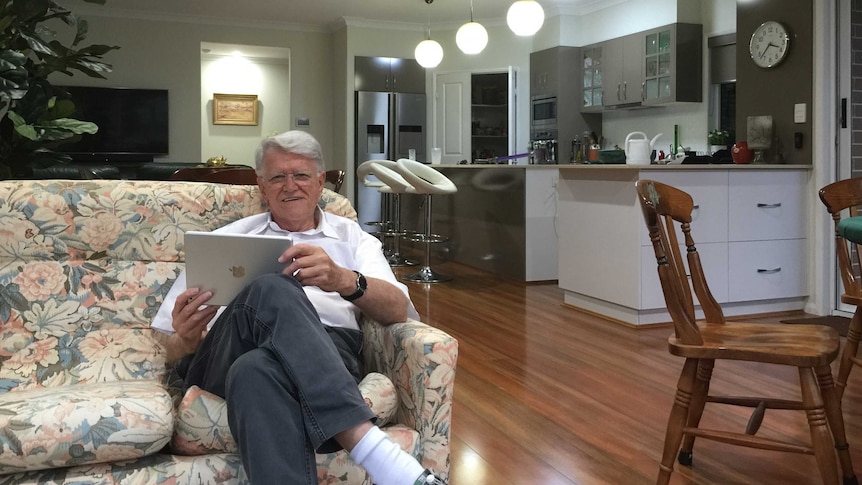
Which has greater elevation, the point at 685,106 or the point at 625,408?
the point at 685,106

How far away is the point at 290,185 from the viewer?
2033 millimetres

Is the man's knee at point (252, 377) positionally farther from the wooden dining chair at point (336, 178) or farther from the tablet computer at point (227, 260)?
the wooden dining chair at point (336, 178)

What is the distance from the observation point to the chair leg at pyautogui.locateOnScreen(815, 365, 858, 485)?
1.98 metres

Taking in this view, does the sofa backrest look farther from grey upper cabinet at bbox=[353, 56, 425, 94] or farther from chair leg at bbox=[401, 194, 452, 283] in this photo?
grey upper cabinet at bbox=[353, 56, 425, 94]

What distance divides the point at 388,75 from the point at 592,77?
2499mm

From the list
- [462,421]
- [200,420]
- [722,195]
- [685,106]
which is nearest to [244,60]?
[685,106]

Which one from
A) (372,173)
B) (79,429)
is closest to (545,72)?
(372,173)

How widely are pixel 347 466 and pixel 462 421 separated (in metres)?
1.10

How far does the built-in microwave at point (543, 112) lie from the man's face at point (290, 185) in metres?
6.56

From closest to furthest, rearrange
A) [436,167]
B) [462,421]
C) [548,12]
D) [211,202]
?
[211,202]
[462,421]
[436,167]
[548,12]

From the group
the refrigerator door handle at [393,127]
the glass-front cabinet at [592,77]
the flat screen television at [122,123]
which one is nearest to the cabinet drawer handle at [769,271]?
the glass-front cabinet at [592,77]

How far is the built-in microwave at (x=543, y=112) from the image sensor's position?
8.34m

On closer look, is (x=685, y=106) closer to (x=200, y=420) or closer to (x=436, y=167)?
(x=436, y=167)

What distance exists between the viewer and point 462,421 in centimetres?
272
